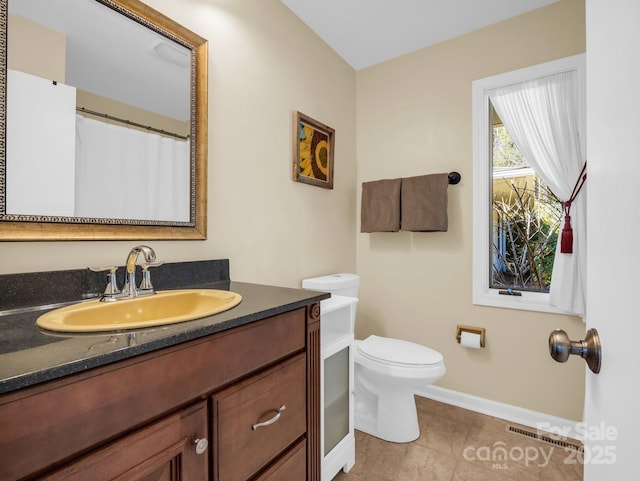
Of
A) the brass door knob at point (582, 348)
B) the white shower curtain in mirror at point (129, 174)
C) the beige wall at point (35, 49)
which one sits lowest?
the brass door knob at point (582, 348)

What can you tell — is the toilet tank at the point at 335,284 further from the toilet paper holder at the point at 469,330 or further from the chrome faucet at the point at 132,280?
the chrome faucet at the point at 132,280

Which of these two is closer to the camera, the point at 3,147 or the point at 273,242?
the point at 3,147

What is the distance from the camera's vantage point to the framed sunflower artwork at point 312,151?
77.2 inches

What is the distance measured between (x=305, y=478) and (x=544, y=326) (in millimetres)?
1673

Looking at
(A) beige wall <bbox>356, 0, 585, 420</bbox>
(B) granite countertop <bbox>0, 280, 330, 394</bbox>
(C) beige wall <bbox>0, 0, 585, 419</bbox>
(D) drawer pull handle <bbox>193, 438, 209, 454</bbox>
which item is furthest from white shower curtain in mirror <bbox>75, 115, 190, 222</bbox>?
(A) beige wall <bbox>356, 0, 585, 420</bbox>

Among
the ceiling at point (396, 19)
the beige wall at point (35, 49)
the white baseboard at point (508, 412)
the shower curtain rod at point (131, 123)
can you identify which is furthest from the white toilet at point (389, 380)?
the ceiling at point (396, 19)

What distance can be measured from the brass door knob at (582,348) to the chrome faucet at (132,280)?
44.5 inches

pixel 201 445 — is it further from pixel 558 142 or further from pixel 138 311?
pixel 558 142

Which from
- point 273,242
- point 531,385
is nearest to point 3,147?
point 273,242

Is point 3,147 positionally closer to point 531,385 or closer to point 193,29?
point 193,29

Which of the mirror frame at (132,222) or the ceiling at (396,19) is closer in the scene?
the mirror frame at (132,222)

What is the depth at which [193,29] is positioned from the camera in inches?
54.9

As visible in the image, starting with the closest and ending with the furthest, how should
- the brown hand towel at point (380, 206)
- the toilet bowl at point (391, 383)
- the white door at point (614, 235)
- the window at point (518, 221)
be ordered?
the white door at point (614, 235) → the toilet bowl at point (391, 383) → the window at point (518, 221) → the brown hand towel at point (380, 206)

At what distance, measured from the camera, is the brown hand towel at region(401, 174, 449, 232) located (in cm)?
213
